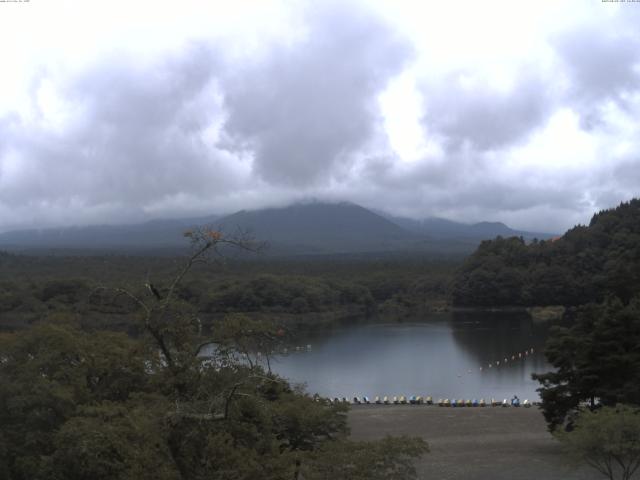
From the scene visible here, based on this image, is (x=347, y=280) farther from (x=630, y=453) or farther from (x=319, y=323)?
(x=630, y=453)

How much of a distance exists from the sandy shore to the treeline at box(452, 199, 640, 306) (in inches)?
1531

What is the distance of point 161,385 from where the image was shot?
6.41 metres

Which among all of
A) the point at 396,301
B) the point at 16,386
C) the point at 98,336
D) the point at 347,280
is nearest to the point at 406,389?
the point at 98,336

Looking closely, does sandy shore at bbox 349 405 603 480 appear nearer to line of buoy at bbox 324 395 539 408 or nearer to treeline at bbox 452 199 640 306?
line of buoy at bbox 324 395 539 408

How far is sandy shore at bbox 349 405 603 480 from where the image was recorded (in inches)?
564

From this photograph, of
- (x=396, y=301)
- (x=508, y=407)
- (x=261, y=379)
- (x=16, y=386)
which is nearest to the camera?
(x=261, y=379)

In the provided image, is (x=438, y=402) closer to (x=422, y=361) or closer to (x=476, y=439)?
(x=476, y=439)

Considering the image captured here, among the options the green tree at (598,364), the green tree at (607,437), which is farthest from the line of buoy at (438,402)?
the green tree at (607,437)

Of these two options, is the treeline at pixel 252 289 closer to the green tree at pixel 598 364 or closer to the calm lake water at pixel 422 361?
the calm lake water at pixel 422 361

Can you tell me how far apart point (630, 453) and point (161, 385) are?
867 cm

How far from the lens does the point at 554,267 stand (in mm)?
63594

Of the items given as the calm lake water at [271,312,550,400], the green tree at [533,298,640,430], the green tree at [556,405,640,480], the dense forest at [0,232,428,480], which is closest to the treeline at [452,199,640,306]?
the calm lake water at [271,312,550,400]

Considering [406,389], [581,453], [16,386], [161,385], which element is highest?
[161,385]

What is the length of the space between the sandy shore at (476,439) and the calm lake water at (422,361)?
352 cm
